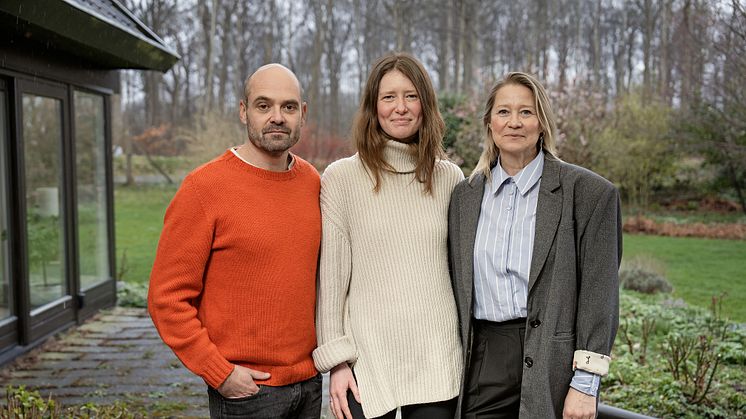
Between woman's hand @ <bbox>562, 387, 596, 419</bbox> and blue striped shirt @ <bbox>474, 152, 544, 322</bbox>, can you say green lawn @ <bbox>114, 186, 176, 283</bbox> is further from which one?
woman's hand @ <bbox>562, 387, 596, 419</bbox>

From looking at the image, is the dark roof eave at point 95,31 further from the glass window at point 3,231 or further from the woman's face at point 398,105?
the woman's face at point 398,105

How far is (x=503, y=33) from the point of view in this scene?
34.4 meters

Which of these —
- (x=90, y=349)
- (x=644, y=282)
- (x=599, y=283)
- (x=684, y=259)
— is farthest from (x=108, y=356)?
(x=684, y=259)

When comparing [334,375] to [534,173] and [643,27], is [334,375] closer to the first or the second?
[534,173]

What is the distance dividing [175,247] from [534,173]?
1318mm

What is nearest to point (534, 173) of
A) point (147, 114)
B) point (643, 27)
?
point (147, 114)

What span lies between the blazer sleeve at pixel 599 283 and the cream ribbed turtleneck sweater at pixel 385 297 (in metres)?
0.49

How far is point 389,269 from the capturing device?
2.70 m

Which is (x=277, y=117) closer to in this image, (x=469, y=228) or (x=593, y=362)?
(x=469, y=228)

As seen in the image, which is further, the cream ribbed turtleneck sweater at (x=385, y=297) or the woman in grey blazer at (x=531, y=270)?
the cream ribbed turtleneck sweater at (x=385, y=297)

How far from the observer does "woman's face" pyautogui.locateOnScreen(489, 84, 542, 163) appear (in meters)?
2.64

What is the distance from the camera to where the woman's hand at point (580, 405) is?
2521mm

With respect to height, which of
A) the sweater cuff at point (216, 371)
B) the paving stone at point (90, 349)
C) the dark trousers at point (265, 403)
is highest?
the sweater cuff at point (216, 371)

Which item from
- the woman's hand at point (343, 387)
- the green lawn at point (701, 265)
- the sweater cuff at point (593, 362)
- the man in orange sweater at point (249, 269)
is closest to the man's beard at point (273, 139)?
the man in orange sweater at point (249, 269)
